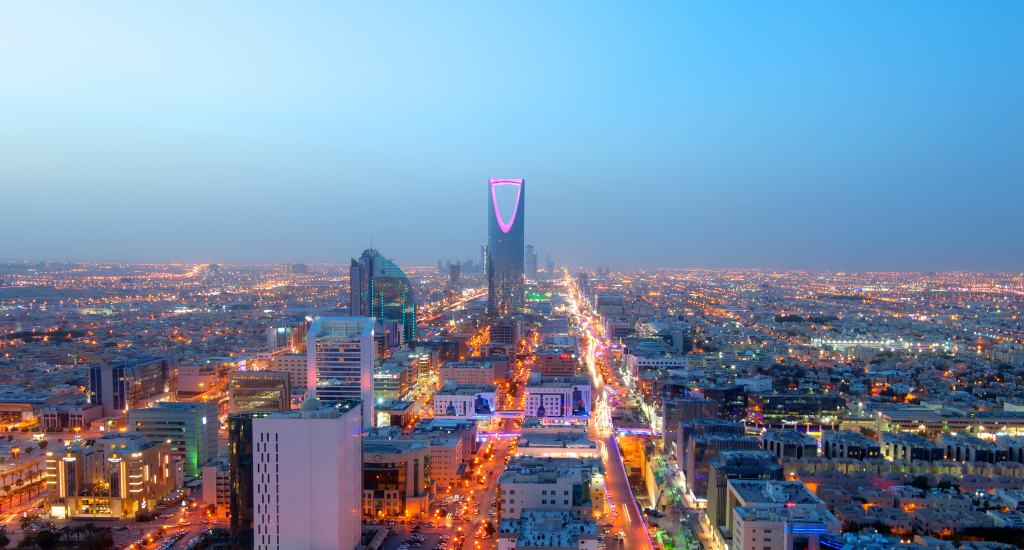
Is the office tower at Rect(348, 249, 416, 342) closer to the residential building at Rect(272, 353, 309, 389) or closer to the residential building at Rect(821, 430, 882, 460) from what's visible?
the residential building at Rect(272, 353, 309, 389)

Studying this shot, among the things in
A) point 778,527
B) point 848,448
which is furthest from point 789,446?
point 778,527

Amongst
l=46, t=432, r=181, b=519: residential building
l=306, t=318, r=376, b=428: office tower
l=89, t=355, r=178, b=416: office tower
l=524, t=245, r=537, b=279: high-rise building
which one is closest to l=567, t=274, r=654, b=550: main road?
l=306, t=318, r=376, b=428: office tower

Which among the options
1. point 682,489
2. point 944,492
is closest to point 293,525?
point 682,489

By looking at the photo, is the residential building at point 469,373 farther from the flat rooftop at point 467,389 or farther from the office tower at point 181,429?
the office tower at point 181,429

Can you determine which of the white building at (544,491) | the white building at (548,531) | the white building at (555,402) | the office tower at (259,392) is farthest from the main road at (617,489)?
the office tower at (259,392)

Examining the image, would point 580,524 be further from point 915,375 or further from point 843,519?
point 915,375

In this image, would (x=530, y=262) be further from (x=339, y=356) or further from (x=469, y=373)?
(x=339, y=356)
